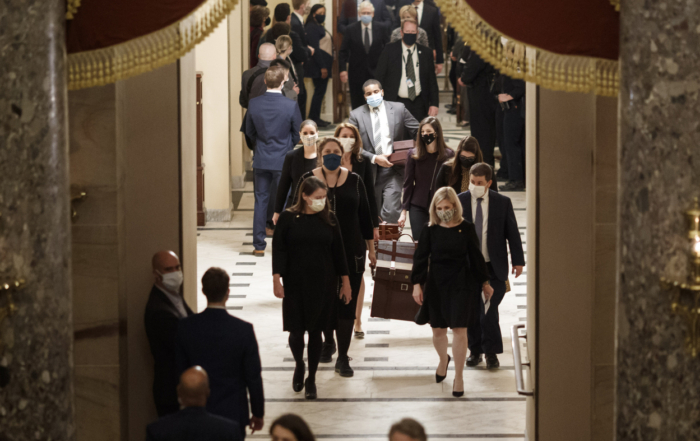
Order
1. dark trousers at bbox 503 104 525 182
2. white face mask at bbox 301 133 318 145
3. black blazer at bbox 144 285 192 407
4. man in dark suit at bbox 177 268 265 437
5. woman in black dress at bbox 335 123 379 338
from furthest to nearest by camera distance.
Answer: dark trousers at bbox 503 104 525 182
white face mask at bbox 301 133 318 145
woman in black dress at bbox 335 123 379 338
black blazer at bbox 144 285 192 407
man in dark suit at bbox 177 268 265 437

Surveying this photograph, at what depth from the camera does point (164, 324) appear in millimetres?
4961

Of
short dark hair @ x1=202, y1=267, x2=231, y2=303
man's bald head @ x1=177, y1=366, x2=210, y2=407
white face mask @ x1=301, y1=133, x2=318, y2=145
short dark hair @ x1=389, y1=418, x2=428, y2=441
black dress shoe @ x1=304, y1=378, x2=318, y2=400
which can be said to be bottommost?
black dress shoe @ x1=304, y1=378, x2=318, y2=400

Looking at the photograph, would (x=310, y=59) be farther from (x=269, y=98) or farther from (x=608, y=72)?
(x=608, y=72)

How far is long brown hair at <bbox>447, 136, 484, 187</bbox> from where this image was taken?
295 inches

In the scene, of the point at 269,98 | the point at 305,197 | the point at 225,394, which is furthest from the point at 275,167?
the point at 225,394

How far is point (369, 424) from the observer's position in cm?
630

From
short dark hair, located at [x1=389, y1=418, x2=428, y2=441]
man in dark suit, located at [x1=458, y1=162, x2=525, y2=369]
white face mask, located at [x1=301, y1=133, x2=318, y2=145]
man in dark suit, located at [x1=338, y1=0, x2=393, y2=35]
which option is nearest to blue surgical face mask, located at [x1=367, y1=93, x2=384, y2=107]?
white face mask, located at [x1=301, y1=133, x2=318, y2=145]

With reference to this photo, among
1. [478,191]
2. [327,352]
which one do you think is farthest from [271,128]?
[478,191]

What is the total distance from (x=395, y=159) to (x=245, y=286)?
1.87m

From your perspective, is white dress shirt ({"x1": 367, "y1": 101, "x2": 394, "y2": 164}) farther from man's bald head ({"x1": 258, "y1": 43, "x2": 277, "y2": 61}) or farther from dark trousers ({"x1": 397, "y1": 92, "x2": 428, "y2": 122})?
dark trousers ({"x1": 397, "y1": 92, "x2": 428, "y2": 122})

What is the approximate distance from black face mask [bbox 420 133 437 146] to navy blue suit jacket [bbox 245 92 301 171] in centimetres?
225

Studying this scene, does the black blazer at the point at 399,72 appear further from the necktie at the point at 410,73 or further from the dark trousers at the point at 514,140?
the dark trousers at the point at 514,140

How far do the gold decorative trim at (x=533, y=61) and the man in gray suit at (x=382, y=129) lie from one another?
5.21 metres

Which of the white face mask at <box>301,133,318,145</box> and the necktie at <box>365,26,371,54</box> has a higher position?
the necktie at <box>365,26,371,54</box>
